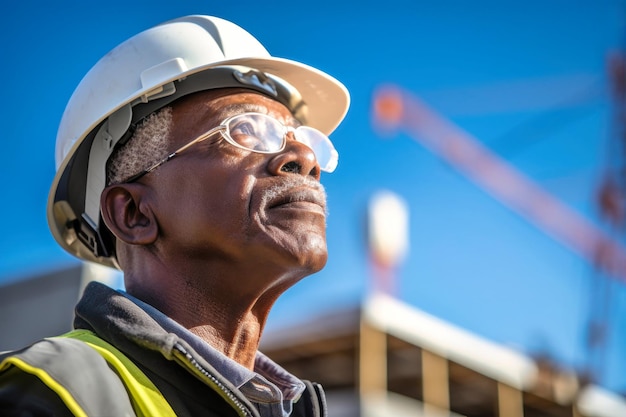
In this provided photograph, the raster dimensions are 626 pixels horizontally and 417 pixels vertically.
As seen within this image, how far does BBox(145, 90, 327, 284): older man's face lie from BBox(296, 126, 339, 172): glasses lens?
205 mm

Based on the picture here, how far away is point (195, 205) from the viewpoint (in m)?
2.84

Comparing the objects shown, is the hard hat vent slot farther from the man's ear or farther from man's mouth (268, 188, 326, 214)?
man's mouth (268, 188, 326, 214)

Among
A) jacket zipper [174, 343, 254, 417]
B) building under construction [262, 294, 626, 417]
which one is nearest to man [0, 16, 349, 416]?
jacket zipper [174, 343, 254, 417]

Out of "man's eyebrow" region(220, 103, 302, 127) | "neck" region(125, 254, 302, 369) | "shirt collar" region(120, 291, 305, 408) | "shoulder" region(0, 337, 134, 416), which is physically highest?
"man's eyebrow" region(220, 103, 302, 127)

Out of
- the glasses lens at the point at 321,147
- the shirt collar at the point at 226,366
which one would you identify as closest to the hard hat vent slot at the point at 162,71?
the glasses lens at the point at 321,147

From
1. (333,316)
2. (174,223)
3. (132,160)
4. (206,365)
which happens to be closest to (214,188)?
(174,223)

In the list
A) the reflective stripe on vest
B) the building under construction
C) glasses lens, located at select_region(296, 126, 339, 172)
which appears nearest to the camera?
the reflective stripe on vest

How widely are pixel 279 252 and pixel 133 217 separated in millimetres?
604

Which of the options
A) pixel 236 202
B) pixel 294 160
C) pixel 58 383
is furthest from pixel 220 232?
pixel 58 383

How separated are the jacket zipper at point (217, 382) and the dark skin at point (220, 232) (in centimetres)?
47

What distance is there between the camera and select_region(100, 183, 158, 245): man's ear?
2941mm

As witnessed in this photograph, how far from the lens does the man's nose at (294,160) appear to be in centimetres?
292

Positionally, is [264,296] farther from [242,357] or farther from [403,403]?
[403,403]

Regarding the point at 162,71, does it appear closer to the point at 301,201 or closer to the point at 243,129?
the point at 243,129
